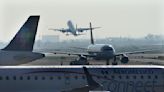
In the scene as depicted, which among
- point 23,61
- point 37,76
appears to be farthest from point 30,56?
point 37,76

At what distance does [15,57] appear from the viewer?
42.4 m

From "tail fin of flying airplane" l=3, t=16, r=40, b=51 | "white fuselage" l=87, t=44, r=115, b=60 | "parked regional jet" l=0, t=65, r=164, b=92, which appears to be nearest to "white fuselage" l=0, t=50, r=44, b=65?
"tail fin of flying airplane" l=3, t=16, r=40, b=51

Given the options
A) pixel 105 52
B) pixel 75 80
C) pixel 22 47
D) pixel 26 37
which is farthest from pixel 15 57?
pixel 105 52

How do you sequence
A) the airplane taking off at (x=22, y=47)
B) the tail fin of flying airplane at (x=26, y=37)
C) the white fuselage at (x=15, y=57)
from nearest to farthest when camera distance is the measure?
the white fuselage at (x=15, y=57) < the airplane taking off at (x=22, y=47) < the tail fin of flying airplane at (x=26, y=37)

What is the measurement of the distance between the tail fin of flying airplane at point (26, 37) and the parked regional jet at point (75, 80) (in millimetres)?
13245

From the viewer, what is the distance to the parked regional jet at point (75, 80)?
29.5m

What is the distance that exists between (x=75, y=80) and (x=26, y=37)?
A: 15.2 metres

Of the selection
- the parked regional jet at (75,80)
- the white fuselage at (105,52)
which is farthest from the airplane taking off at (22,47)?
the white fuselage at (105,52)

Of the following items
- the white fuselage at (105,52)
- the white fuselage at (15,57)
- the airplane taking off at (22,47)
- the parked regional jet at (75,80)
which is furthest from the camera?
the white fuselage at (105,52)

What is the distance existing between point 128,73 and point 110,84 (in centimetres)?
159

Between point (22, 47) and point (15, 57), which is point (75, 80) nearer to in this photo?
point (15, 57)

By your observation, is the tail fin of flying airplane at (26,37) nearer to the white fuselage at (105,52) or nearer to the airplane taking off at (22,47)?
the airplane taking off at (22,47)

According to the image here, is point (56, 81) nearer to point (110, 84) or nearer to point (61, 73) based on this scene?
point (61, 73)

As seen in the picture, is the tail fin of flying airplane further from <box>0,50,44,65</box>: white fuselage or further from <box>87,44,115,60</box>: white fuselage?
<box>87,44,115,60</box>: white fuselage
